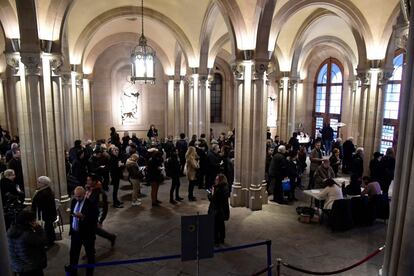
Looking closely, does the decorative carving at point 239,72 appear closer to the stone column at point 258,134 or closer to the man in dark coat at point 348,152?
the stone column at point 258,134

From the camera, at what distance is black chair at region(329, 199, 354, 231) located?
7.10 metres

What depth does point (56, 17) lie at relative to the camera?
6852 mm

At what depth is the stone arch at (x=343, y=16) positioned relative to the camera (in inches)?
368

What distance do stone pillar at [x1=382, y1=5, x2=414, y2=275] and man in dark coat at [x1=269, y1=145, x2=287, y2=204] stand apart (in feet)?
16.3

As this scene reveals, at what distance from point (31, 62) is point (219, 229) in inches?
199

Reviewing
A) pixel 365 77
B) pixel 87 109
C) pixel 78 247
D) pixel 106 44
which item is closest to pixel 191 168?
pixel 78 247

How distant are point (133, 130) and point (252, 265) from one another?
14.2m

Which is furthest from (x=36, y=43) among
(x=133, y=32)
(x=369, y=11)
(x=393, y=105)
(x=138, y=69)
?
(x=393, y=105)

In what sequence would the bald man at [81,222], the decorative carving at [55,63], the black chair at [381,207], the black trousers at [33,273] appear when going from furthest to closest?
the black chair at [381,207]
the decorative carving at [55,63]
the bald man at [81,222]
the black trousers at [33,273]

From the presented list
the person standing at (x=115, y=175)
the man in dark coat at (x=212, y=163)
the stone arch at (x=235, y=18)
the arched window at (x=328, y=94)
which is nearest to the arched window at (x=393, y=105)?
the arched window at (x=328, y=94)

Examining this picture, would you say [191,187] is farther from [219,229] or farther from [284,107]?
[284,107]

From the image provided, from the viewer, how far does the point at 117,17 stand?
40.9 ft

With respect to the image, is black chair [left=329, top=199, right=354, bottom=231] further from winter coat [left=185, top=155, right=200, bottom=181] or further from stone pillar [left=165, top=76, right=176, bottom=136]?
stone pillar [left=165, top=76, right=176, bottom=136]

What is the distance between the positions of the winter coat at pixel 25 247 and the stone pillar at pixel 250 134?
545 centimetres
